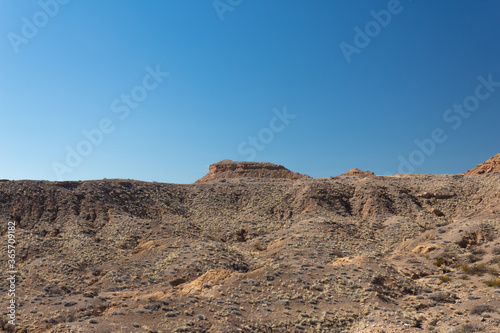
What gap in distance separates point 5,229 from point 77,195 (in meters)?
7.88

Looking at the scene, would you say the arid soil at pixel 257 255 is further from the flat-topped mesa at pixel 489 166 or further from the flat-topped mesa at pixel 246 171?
the flat-topped mesa at pixel 489 166

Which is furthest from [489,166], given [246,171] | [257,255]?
[257,255]

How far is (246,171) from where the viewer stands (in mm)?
70562

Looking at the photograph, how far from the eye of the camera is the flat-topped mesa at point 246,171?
69.9m

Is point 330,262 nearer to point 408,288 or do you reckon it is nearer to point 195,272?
point 408,288

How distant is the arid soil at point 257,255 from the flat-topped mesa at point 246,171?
845 inches

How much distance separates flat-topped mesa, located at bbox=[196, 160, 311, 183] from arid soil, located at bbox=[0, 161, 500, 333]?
21473mm

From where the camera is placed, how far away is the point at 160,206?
38.8 meters

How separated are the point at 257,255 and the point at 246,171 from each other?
41.7m

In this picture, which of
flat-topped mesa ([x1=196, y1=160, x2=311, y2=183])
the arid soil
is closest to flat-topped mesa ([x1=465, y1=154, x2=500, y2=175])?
the arid soil

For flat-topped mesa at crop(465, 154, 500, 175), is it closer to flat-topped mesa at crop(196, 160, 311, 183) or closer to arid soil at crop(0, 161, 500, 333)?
arid soil at crop(0, 161, 500, 333)

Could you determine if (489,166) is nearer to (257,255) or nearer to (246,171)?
(246,171)

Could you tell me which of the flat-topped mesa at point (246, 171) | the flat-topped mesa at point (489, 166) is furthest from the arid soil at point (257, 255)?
the flat-topped mesa at point (489, 166)

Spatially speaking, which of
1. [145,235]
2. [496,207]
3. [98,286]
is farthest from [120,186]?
[496,207]
